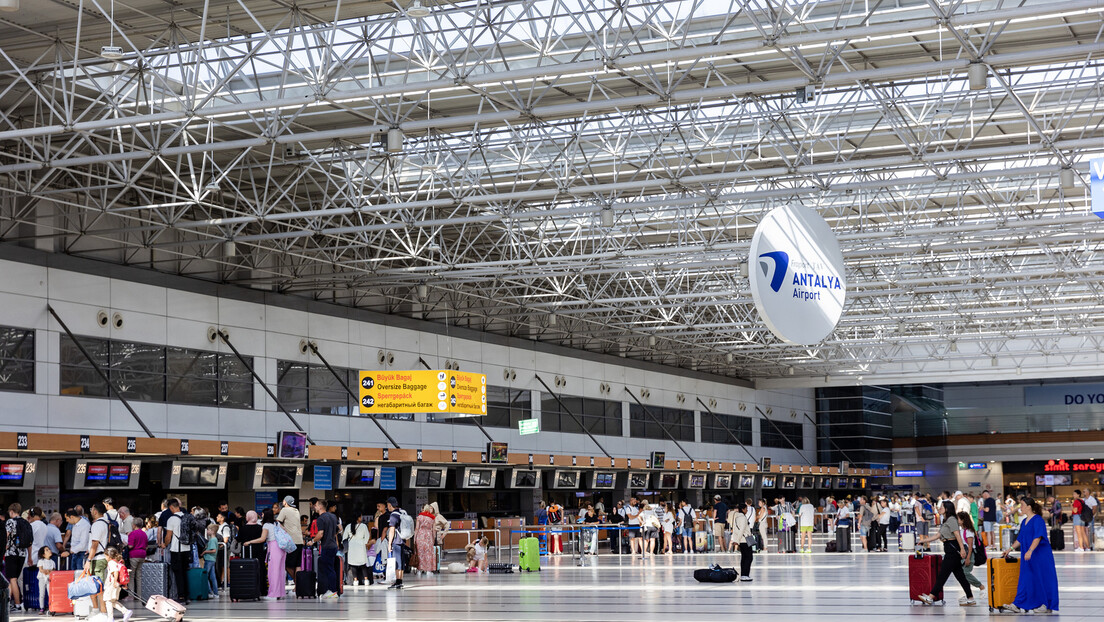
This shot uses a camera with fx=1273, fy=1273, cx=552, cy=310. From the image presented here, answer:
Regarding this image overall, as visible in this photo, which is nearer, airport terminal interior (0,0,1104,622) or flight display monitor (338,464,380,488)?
airport terminal interior (0,0,1104,622)

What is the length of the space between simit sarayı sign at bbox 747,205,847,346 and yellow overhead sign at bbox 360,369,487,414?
22393 mm

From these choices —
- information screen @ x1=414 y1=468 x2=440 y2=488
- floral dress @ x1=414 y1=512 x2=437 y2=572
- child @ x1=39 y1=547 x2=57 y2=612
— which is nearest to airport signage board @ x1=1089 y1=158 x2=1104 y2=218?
child @ x1=39 y1=547 x2=57 y2=612

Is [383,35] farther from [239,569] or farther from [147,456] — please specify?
[147,456]

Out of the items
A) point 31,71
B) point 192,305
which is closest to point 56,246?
point 192,305

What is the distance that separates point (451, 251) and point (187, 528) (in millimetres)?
19537

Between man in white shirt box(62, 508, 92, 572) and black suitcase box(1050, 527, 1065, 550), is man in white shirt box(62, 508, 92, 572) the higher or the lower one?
the higher one

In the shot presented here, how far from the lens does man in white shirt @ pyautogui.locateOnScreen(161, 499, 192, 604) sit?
21562 millimetres

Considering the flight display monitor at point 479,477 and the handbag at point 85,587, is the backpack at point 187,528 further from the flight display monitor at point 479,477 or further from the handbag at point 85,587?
the flight display monitor at point 479,477

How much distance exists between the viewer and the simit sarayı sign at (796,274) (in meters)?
12.9

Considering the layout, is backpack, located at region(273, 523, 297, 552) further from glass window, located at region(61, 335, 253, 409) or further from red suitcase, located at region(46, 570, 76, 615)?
glass window, located at region(61, 335, 253, 409)

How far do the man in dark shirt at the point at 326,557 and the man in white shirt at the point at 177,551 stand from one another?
226 cm

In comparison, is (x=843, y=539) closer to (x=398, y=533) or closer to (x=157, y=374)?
(x=398, y=533)

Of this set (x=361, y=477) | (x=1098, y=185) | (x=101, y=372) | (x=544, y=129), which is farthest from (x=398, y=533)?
(x=1098, y=185)

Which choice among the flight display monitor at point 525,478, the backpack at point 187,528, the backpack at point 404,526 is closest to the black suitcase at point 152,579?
the backpack at point 187,528
